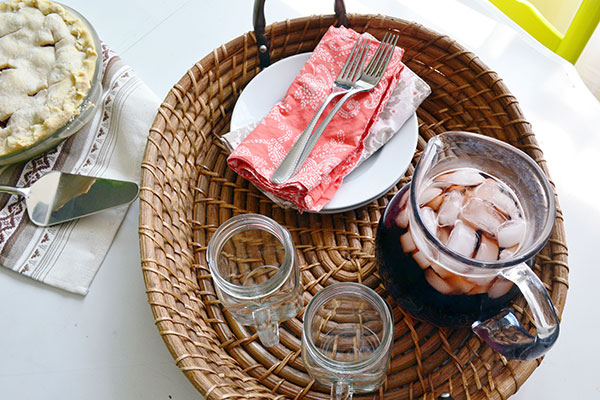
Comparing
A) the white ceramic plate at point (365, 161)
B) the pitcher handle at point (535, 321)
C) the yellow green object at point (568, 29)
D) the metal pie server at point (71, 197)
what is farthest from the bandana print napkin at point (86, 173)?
the yellow green object at point (568, 29)

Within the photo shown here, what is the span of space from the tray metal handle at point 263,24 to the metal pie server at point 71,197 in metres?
0.24

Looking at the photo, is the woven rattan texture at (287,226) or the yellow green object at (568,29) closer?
the woven rattan texture at (287,226)

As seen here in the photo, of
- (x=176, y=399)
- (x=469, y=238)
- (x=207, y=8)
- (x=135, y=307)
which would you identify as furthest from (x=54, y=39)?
(x=469, y=238)

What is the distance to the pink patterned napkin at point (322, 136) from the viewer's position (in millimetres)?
625

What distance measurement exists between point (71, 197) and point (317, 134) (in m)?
0.33

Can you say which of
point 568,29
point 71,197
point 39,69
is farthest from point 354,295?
point 568,29

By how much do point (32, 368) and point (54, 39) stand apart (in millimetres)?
449

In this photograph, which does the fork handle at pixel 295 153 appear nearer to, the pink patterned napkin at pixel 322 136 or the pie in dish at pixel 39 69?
the pink patterned napkin at pixel 322 136

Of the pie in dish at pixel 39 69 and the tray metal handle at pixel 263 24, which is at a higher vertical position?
the tray metal handle at pixel 263 24

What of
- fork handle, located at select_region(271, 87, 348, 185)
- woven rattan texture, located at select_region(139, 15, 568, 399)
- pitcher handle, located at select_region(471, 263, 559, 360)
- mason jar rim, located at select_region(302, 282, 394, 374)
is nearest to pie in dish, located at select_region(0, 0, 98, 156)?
woven rattan texture, located at select_region(139, 15, 568, 399)

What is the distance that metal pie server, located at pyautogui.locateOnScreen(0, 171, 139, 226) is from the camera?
69 cm

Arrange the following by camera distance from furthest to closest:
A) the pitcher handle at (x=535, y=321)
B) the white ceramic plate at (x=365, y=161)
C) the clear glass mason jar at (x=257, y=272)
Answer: the white ceramic plate at (x=365, y=161)
the clear glass mason jar at (x=257, y=272)
the pitcher handle at (x=535, y=321)

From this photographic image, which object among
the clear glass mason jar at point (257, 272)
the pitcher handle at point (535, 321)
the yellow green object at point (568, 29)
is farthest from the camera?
the yellow green object at point (568, 29)

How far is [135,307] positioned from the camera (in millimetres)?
655
